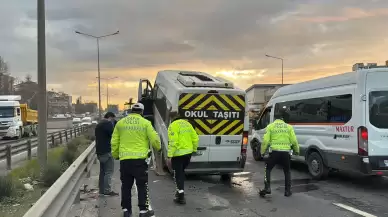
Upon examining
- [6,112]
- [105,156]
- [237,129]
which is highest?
[6,112]

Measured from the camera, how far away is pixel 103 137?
898 cm

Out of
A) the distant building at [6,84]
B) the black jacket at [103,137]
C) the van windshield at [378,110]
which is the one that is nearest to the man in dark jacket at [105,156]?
the black jacket at [103,137]

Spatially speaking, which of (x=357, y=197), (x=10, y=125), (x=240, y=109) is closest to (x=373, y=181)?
(x=357, y=197)

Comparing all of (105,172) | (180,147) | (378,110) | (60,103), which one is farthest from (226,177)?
(60,103)

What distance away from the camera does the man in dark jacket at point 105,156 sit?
887 cm

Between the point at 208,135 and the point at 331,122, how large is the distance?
3.08m

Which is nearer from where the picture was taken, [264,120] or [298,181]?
[298,181]

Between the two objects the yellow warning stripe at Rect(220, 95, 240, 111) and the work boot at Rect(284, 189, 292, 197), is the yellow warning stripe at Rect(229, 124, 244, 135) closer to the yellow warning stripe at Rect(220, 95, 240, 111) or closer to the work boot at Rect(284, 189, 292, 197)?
the yellow warning stripe at Rect(220, 95, 240, 111)

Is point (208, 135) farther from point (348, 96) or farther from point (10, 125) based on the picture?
point (10, 125)

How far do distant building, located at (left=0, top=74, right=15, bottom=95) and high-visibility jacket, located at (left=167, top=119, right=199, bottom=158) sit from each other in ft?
312

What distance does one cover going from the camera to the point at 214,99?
35.0 ft

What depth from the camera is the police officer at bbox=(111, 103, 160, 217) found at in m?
6.50

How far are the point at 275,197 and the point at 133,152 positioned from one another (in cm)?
362

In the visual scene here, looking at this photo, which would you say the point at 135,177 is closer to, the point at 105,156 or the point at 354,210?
the point at 105,156
